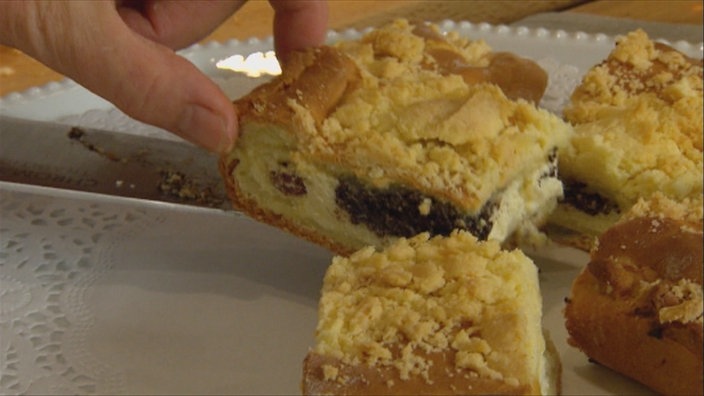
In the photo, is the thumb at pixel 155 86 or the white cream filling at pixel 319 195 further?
the white cream filling at pixel 319 195

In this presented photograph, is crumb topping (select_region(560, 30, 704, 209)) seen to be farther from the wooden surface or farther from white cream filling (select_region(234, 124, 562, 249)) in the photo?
the wooden surface

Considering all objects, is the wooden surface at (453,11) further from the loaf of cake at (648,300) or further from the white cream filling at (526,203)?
the loaf of cake at (648,300)

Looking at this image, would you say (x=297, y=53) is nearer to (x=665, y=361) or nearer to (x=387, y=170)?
(x=387, y=170)

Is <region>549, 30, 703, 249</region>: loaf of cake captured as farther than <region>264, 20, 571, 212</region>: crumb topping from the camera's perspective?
Yes

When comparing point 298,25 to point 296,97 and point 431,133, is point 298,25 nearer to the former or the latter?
point 296,97

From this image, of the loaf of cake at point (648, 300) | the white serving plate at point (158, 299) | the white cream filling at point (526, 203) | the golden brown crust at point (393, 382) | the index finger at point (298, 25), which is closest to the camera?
the golden brown crust at point (393, 382)

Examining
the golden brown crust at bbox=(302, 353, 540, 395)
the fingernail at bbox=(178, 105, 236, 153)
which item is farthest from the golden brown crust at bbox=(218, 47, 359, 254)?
the golden brown crust at bbox=(302, 353, 540, 395)

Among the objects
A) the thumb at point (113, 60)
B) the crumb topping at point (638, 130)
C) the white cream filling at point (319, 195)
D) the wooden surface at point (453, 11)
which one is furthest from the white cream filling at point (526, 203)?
the wooden surface at point (453, 11)
